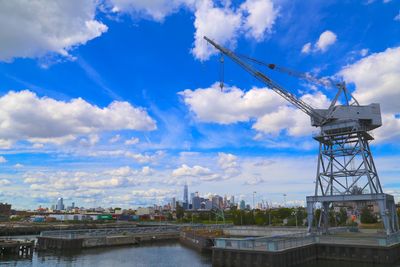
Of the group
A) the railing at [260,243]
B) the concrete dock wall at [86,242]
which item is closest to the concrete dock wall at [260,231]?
the concrete dock wall at [86,242]

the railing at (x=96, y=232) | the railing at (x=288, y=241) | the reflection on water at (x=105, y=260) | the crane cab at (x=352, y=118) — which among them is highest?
the crane cab at (x=352, y=118)

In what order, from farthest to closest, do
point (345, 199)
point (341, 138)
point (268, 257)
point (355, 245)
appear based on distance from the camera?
point (341, 138)
point (345, 199)
point (355, 245)
point (268, 257)

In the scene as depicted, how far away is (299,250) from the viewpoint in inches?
1484

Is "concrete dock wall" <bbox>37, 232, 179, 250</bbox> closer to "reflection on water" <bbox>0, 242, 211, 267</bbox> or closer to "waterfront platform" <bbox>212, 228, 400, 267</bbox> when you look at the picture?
"reflection on water" <bbox>0, 242, 211, 267</bbox>

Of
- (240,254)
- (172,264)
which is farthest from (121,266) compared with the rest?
(240,254)

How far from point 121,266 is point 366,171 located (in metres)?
32.9

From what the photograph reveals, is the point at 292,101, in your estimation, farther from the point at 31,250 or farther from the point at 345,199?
the point at 31,250

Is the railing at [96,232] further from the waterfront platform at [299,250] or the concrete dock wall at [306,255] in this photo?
the concrete dock wall at [306,255]

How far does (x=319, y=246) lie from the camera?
138ft

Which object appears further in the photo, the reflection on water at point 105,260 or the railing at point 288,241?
the reflection on water at point 105,260

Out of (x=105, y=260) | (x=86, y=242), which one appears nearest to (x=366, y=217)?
(x=86, y=242)

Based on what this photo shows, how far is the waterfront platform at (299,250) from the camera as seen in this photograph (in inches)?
1334

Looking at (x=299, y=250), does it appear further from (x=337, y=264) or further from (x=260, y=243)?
(x=260, y=243)

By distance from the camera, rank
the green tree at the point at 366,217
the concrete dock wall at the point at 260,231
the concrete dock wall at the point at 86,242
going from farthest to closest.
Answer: the green tree at the point at 366,217 < the concrete dock wall at the point at 260,231 < the concrete dock wall at the point at 86,242
